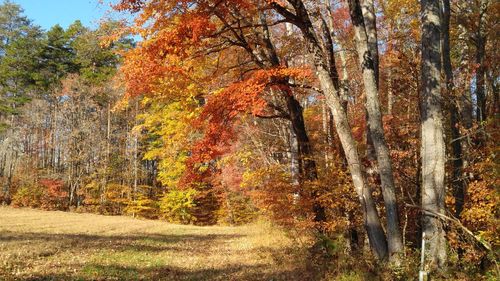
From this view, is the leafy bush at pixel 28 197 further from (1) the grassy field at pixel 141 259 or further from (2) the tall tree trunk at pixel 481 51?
(2) the tall tree trunk at pixel 481 51

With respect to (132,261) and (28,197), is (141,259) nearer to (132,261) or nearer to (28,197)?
(132,261)

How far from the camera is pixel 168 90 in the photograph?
11719 mm

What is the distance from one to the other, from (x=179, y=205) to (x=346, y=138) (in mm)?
25373

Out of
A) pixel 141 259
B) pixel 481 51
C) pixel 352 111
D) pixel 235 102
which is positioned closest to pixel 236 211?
pixel 352 111

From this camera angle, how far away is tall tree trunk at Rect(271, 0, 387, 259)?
291 inches

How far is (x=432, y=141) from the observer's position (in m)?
6.58

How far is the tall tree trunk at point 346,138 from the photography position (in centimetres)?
740

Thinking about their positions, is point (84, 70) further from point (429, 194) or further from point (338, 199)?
point (429, 194)

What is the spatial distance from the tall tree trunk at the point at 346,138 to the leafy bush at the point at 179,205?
23723mm

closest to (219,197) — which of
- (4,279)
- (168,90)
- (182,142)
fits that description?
(182,142)

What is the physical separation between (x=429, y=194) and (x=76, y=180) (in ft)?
117

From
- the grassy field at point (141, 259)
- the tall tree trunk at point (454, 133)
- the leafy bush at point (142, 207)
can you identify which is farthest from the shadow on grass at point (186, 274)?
the leafy bush at point (142, 207)

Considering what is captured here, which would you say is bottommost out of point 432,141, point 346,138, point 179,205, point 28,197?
point 179,205

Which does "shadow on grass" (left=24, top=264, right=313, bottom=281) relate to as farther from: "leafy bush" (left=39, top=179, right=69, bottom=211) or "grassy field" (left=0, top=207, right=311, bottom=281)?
"leafy bush" (left=39, top=179, right=69, bottom=211)
